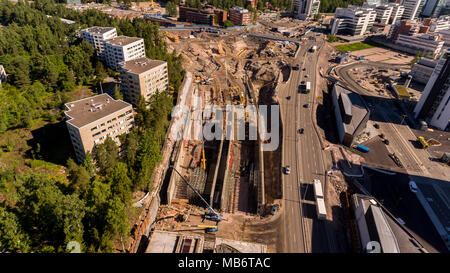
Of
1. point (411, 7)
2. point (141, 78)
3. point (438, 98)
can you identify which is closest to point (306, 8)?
point (411, 7)

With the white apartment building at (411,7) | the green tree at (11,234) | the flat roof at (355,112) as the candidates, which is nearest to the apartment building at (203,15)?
the flat roof at (355,112)

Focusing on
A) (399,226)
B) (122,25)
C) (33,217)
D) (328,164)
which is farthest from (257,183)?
(122,25)

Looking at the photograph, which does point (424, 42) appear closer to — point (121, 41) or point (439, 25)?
point (439, 25)

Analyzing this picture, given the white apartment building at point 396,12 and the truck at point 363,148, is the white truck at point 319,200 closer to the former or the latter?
the truck at point 363,148

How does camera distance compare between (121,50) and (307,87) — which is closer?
(121,50)

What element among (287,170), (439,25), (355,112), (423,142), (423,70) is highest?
(439,25)

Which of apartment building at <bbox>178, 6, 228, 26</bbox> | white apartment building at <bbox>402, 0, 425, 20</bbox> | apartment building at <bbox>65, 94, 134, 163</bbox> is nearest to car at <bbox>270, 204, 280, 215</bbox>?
apartment building at <bbox>65, 94, 134, 163</bbox>
